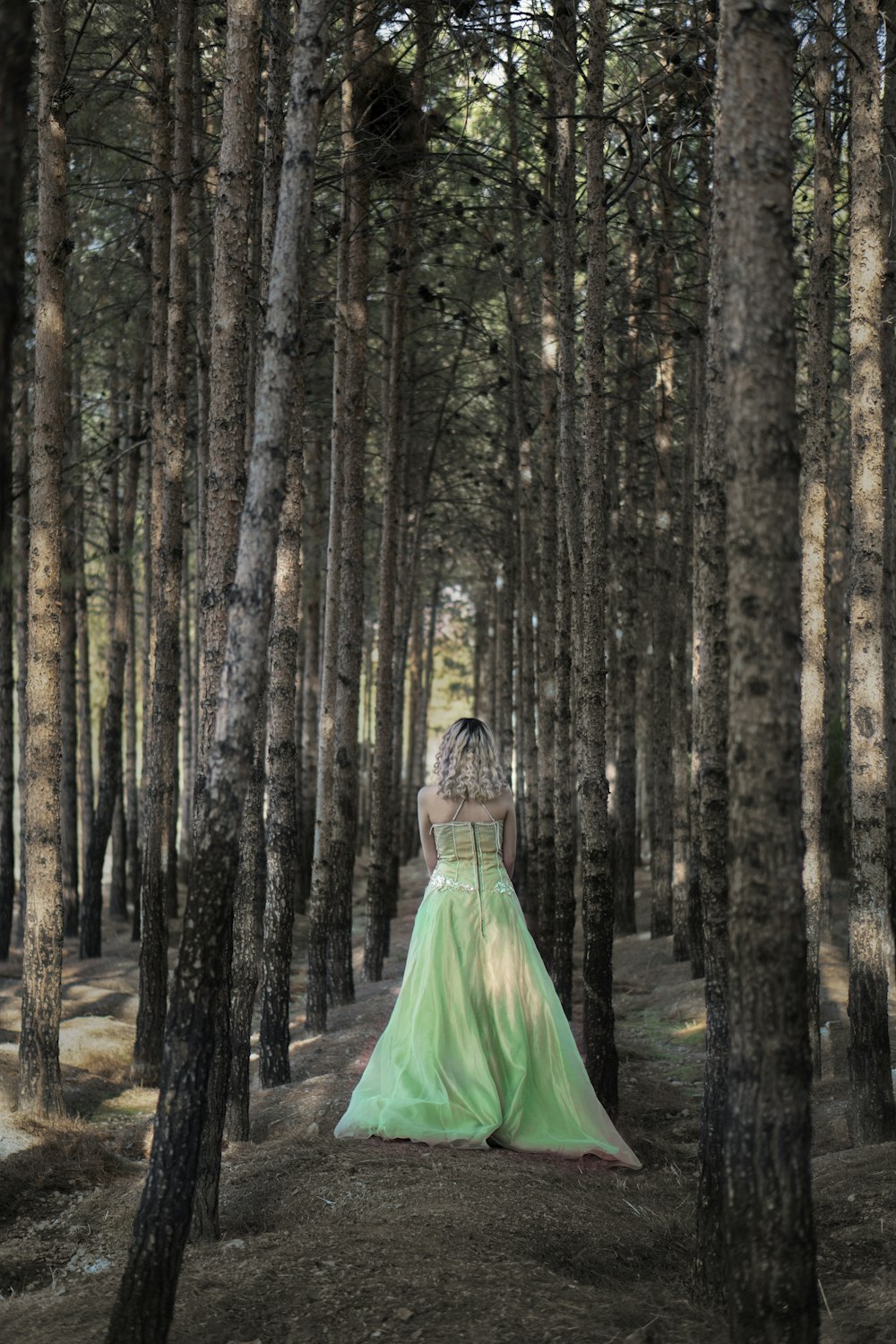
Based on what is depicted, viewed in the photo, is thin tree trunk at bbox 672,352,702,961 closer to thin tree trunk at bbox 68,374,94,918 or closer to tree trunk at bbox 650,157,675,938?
tree trunk at bbox 650,157,675,938

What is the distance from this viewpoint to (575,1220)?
17.7 ft

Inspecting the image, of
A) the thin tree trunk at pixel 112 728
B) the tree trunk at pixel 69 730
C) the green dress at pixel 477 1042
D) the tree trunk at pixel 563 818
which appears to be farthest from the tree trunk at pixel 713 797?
the thin tree trunk at pixel 112 728

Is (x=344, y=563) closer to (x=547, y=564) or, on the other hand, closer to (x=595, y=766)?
(x=547, y=564)

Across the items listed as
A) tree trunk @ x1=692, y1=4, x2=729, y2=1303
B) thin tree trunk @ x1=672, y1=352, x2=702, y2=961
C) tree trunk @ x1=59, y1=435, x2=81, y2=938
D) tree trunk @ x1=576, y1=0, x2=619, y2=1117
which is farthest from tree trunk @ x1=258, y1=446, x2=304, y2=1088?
tree trunk @ x1=59, y1=435, x2=81, y2=938

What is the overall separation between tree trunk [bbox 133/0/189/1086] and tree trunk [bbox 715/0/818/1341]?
6303mm

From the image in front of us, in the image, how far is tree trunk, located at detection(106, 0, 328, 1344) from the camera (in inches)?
160

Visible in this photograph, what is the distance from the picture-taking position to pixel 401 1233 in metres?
5.01

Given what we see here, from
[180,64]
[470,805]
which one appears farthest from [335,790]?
[180,64]

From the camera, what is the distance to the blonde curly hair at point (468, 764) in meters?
6.77

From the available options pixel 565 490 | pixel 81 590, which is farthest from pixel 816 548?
pixel 81 590

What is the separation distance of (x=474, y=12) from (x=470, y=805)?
5.51 meters

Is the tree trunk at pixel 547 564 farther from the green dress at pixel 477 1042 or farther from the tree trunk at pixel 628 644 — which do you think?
the green dress at pixel 477 1042

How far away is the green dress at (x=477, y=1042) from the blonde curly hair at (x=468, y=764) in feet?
0.73

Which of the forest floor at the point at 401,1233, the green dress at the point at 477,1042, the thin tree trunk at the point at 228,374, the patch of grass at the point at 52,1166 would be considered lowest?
the patch of grass at the point at 52,1166
